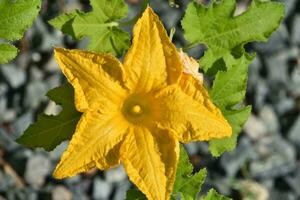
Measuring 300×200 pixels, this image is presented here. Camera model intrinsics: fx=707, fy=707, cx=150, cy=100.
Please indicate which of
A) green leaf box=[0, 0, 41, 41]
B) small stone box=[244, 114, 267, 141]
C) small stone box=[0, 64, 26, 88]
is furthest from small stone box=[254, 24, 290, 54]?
green leaf box=[0, 0, 41, 41]

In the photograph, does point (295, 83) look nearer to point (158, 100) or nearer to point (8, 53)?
point (158, 100)

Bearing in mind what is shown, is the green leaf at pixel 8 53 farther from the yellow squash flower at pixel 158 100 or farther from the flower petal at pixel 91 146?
the flower petal at pixel 91 146

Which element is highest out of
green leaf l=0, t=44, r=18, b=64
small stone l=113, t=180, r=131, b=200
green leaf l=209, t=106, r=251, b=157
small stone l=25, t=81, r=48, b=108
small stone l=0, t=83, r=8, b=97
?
green leaf l=0, t=44, r=18, b=64

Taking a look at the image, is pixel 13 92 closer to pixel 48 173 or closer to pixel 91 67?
pixel 48 173

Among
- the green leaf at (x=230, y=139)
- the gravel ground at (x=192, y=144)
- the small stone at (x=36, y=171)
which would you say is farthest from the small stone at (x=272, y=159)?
the green leaf at (x=230, y=139)

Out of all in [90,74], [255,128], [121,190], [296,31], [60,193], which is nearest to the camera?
[90,74]

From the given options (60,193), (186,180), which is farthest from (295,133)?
(186,180)

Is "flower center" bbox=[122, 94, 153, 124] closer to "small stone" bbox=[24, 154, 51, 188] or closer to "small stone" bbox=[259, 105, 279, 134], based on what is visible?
"small stone" bbox=[24, 154, 51, 188]
